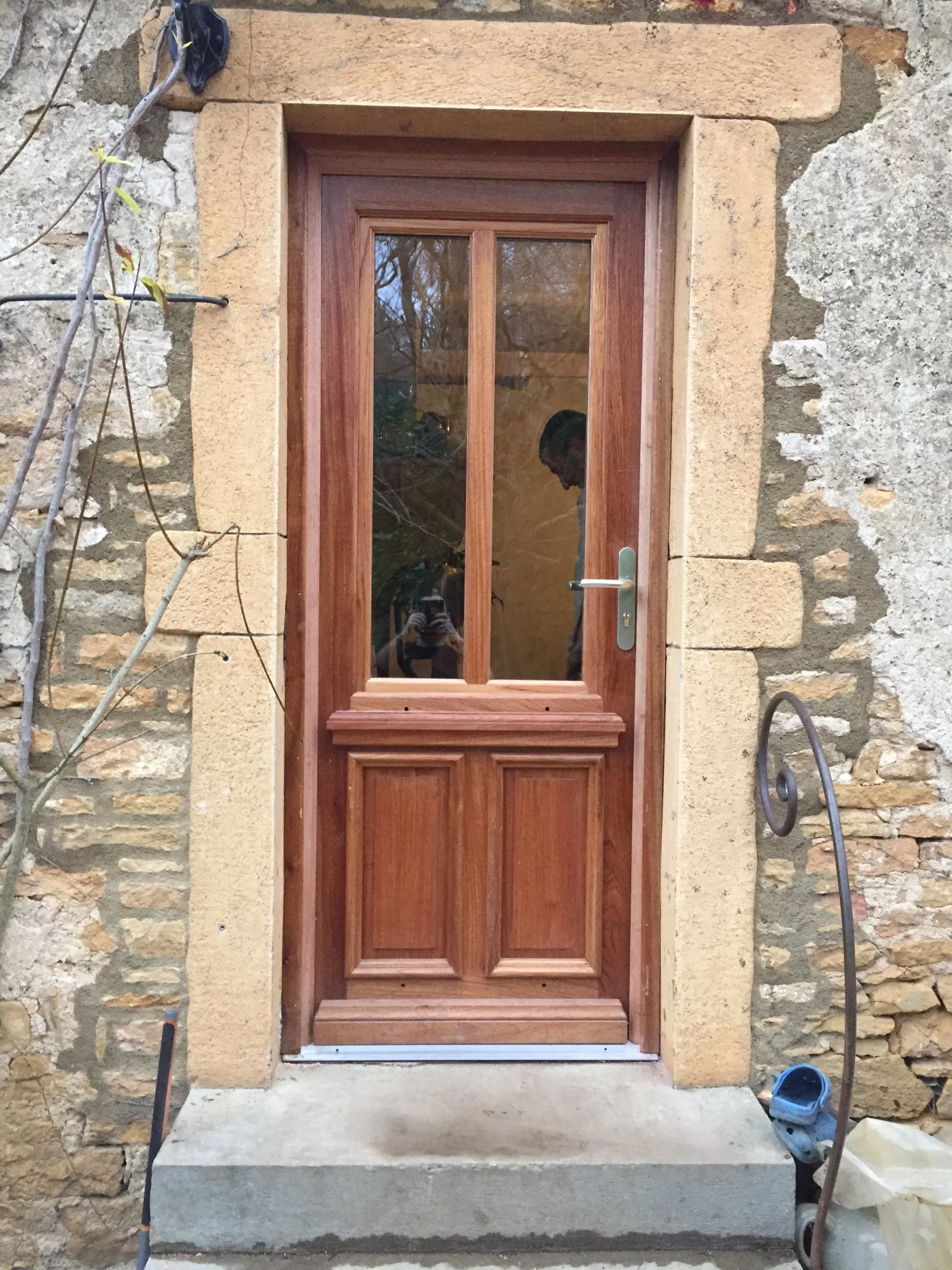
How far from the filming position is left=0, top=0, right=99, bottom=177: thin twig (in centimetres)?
223

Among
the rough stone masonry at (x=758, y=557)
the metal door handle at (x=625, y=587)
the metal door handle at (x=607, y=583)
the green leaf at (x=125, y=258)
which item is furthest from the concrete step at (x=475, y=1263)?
the green leaf at (x=125, y=258)

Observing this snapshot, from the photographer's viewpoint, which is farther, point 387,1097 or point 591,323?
point 591,323

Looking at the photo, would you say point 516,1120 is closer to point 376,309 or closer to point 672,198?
point 376,309

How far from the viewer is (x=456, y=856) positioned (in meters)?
2.63

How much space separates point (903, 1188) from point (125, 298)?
8.90 ft

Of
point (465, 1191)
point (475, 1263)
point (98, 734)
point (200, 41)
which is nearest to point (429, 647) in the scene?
point (98, 734)

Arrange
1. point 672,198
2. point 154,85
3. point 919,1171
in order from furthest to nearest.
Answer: point 672,198
point 154,85
point 919,1171

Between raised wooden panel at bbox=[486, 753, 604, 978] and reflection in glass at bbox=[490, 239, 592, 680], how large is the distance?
0.29m

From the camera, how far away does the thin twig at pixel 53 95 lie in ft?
7.33

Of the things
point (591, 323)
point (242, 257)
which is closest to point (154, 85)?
point (242, 257)

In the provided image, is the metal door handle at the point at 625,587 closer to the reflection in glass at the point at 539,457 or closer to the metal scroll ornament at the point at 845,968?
the reflection in glass at the point at 539,457

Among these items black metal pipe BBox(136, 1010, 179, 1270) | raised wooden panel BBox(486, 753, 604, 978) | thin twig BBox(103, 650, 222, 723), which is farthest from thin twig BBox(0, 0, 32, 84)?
black metal pipe BBox(136, 1010, 179, 1270)

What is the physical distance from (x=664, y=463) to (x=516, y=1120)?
66.7 inches

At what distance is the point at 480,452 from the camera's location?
2.59 metres
